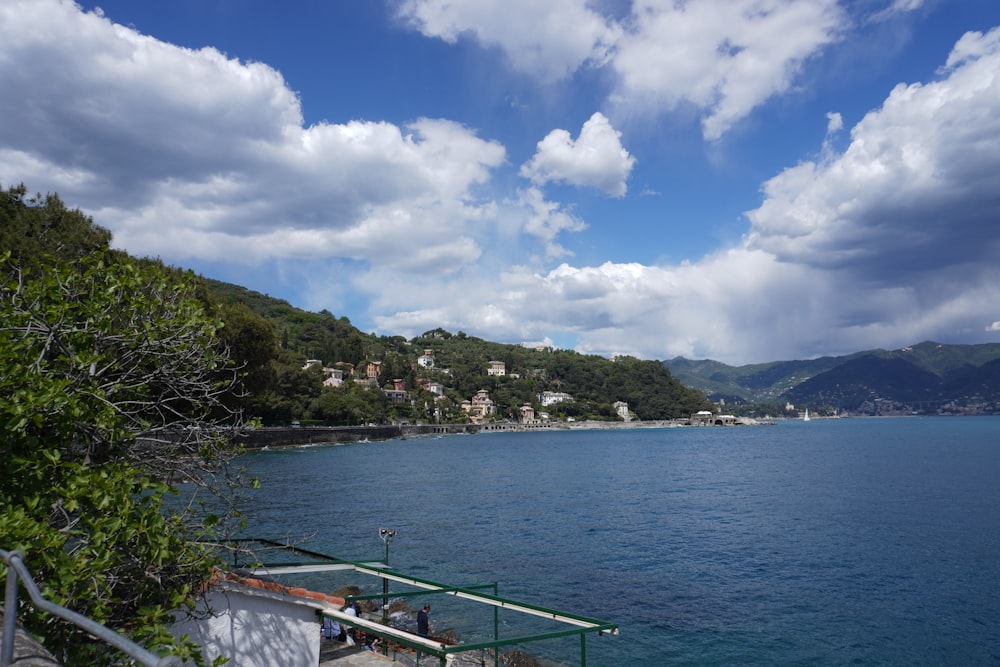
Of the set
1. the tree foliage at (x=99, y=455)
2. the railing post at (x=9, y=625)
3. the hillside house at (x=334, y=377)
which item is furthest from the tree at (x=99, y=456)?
the hillside house at (x=334, y=377)

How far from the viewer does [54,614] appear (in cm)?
274

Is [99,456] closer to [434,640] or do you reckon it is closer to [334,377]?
[434,640]

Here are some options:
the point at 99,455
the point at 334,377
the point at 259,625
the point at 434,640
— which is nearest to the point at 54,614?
the point at 99,455

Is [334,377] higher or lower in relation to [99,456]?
higher

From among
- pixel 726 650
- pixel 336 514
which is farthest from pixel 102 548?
pixel 336 514

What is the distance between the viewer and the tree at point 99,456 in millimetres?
5258

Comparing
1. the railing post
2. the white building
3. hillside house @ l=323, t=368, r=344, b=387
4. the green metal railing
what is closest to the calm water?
the green metal railing

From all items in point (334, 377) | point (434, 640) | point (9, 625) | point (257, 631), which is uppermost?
point (334, 377)

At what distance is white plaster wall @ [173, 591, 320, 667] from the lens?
8.35 m

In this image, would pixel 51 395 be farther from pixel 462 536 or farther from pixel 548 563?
pixel 462 536

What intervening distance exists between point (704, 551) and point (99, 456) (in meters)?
26.8

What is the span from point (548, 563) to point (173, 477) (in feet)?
67.5

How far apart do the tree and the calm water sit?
493 inches

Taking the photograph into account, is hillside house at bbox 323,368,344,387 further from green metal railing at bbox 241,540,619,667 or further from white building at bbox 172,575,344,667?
white building at bbox 172,575,344,667
